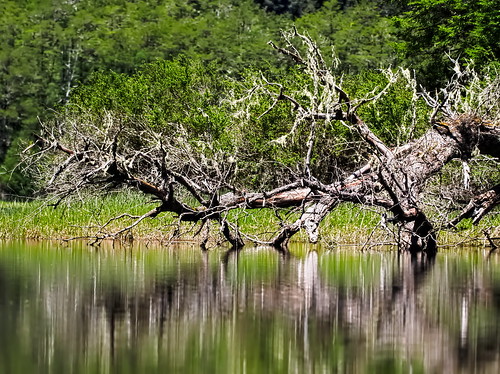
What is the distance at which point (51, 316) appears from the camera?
11055 millimetres

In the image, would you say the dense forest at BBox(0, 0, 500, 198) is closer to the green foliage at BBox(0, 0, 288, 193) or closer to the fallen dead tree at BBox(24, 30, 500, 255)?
the green foliage at BBox(0, 0, 288, 193)

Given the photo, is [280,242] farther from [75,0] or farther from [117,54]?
[75,0]

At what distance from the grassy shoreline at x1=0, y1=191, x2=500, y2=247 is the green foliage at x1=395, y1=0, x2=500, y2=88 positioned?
1246 cm

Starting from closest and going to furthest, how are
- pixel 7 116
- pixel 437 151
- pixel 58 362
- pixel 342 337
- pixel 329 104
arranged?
pixel 58 362 → pixel 342 337 → pixel 329 104 → pixel 437 151 → pixel 7 116

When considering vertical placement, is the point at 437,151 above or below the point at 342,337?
above

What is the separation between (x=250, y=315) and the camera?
1102 cm

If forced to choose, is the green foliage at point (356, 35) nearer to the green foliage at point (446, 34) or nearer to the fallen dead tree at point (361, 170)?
the green foliage at point (446, 34)

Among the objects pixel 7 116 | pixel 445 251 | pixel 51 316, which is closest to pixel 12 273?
pixel 51 316

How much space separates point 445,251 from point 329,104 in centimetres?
634

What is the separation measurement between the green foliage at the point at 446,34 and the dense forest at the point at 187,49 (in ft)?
0.18

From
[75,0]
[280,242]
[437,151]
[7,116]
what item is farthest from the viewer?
[75,0]

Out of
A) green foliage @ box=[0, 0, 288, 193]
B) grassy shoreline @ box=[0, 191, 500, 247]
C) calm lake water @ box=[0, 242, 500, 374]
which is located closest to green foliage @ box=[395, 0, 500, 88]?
grassy shoreline @ box=[0, 191, 500, 247]

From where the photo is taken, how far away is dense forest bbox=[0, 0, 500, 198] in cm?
3753

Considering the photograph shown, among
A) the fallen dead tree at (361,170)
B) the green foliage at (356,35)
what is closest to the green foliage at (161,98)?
the green foliage at (356,35)
